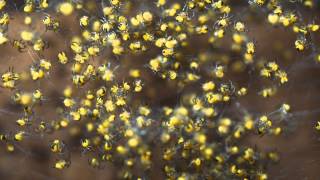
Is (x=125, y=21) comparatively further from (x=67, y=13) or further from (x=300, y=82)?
(x=300, y=82)

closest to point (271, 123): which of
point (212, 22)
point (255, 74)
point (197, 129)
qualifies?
point (255, 74)

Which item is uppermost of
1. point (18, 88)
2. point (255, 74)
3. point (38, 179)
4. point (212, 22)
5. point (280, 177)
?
point (212, 22)

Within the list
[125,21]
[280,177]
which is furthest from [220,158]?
[125,21]

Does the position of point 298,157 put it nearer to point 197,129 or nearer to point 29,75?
point 197,129

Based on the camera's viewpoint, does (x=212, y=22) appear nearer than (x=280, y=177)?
Yes

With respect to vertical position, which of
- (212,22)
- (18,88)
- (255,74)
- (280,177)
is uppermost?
(212,22)

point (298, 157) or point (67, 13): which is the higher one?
point (67, 13)
